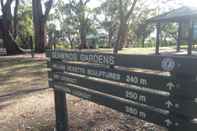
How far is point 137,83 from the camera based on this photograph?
3227 mm

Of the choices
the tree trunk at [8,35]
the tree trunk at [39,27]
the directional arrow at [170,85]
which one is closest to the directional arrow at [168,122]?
the directional arrow at [170,85]

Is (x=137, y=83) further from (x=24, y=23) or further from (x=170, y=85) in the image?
(x=24, y=23)

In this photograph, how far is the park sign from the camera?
2.76m

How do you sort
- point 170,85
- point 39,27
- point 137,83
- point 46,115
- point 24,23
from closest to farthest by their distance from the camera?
point 170,85 → point 137,83 → point 46,115 → point 39,27 → point 24,23

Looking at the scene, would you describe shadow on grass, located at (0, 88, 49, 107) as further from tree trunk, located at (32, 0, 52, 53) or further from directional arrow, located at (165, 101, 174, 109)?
tree trunk, located at (32, 0, 52, 53)

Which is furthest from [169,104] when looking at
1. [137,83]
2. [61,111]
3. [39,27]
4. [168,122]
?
[39,27]

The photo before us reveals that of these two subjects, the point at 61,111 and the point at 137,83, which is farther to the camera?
the point at 61,111

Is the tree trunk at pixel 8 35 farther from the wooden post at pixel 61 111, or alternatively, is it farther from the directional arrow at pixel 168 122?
the directional arrow at pixel 168 122

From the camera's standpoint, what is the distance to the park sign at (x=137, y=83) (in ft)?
9.04

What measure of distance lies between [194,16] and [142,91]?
1432 cm

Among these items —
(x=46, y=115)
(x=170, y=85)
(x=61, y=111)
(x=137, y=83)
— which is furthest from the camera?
(x=46, y=115)

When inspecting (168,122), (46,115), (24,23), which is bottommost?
(46,115)

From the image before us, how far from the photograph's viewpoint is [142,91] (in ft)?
10.5

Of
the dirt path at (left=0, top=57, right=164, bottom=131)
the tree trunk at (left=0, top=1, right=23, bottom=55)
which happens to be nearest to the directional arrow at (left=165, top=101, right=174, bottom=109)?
the dirt path at (left=0, top=57, right=164, bottom=131)
